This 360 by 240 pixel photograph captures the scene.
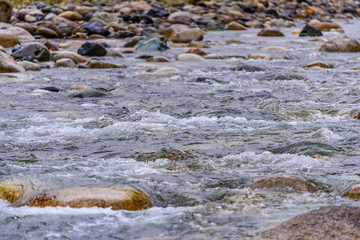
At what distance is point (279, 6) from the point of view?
92.3 feet

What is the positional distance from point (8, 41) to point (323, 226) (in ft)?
35.1

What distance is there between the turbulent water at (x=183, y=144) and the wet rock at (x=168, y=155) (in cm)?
7

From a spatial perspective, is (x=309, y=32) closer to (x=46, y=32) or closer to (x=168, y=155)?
(x=46, y=32)

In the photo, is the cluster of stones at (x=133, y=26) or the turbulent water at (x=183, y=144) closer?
the turbulent water at (x=183, y=144)

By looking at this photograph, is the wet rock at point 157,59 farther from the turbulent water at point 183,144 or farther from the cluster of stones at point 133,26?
the turbulent water at point 183,144

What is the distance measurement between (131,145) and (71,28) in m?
12.5

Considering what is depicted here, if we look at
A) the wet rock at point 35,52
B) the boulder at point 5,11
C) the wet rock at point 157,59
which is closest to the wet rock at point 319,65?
the wet rock at point 157,59

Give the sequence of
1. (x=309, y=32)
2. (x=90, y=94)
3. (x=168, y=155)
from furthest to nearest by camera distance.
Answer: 1. (x=309, y=32)
2. (x=90, y=94)
3. (x=168, y=155)

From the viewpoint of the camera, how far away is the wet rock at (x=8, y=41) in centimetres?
1193

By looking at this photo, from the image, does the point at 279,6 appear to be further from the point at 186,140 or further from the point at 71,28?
the point at 186,140

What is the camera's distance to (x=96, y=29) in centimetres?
1600

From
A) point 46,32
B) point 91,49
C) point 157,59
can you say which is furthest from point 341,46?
point 46,32

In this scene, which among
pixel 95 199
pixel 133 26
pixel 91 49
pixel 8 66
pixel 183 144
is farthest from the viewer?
pixel 133 26

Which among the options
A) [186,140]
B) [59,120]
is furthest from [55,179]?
[59,120]
